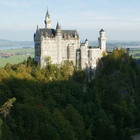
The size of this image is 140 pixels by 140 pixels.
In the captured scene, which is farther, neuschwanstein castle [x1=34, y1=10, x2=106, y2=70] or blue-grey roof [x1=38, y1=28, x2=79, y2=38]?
blue-grey roof [x1=38, y1=28, x2=79, y2=38]

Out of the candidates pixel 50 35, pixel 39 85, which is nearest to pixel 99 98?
pixel 39 85

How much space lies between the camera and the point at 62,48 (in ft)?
230

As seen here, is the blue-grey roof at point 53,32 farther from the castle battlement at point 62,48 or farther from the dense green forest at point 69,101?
the dense green forest at point 69,101

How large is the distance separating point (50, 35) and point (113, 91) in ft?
87.1

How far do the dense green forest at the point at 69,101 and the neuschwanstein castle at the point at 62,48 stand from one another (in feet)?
8.01

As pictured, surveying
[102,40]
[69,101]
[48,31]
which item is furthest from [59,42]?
[69,101]

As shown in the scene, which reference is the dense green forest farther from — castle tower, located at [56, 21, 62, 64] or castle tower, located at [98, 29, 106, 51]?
castle tower, located at [98, 29, 106, 51]

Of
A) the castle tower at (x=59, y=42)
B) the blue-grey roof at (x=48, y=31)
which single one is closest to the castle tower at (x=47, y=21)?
the blue-grey roof at (x=48, y=31)

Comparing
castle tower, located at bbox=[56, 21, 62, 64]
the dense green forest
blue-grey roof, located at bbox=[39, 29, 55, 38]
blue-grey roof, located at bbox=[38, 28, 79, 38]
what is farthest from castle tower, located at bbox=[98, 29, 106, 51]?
blue-grey roof, located at bbox=[39, 29, 55, 38]

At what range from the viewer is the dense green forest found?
123 feet

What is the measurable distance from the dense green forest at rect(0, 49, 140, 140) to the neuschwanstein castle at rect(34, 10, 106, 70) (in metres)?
2.44

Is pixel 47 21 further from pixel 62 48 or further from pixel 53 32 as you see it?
pixel 62 48

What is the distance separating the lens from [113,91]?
225 feet

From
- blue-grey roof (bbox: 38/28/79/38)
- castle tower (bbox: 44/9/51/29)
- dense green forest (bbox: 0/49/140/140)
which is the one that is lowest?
dense green forest (bbox: 0/49/140/140)
